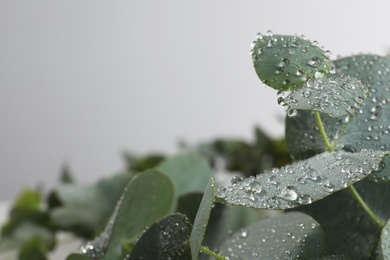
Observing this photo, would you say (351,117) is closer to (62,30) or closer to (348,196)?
(348,196)

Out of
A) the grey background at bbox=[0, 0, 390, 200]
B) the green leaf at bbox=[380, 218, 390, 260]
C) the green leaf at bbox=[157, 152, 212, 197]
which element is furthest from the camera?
the grey background at bbox=[0, 0, 390, 200]

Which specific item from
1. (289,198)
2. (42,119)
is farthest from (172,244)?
(42,119)

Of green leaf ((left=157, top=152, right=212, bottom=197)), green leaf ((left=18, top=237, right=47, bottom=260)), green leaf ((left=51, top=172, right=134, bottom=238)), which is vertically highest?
green leaf ((left=157, top=152, right=212, bottom=197))

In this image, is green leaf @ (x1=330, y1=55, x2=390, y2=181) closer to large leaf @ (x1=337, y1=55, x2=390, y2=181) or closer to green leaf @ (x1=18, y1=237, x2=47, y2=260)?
large leaf @ (x1=337, y1=55, x2=390, y2=181)

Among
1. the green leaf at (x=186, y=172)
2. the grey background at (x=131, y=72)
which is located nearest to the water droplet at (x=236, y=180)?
the green leaf at (x=186, y=172)

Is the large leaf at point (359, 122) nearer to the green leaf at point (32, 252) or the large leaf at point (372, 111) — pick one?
the large leaf at point (372, 111)

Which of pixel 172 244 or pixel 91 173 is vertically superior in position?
pixel 172 244

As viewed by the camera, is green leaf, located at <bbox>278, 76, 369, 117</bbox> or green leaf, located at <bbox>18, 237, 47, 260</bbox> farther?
green leaf, located at <bbox>18, 237, 47, 260</bbox>

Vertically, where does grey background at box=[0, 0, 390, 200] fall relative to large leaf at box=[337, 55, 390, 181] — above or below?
below

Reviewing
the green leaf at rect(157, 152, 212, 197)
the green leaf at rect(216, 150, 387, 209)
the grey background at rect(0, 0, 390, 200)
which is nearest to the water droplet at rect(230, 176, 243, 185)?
the green leaf at rect(216, 150, 387, 209)
